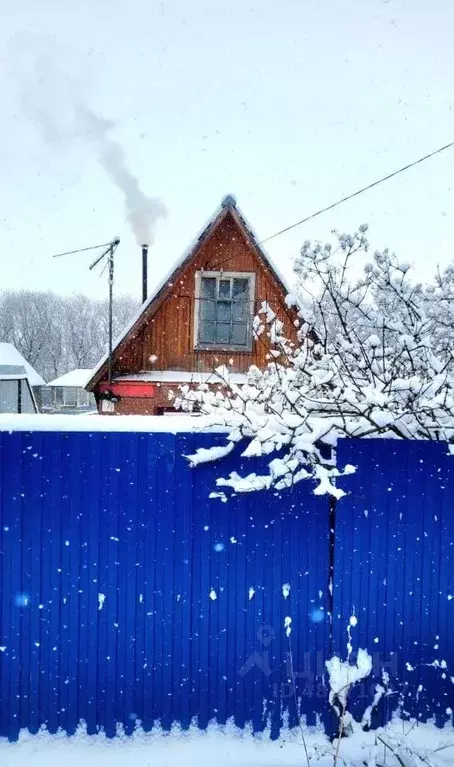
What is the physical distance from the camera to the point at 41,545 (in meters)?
2.72

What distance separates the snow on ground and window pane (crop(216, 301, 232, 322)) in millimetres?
7143

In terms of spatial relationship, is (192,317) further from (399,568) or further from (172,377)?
(399,568)

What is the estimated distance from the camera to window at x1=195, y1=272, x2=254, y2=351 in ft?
29.5

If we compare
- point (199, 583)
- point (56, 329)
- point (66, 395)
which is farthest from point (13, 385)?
point (56, 329)

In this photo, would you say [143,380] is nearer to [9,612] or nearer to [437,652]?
[9,612]

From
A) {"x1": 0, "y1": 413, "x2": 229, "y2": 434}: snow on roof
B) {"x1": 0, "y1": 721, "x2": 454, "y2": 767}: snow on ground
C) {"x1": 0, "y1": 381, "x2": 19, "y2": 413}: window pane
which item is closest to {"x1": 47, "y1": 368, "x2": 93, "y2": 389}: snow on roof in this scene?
{"x1": 0, "y1": 381, "x2": 19, "y2": 413}: window pane

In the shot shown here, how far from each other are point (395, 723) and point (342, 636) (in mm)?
624

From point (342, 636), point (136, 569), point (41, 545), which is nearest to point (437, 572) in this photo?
point (342, 636)

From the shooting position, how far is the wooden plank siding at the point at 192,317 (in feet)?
28.8

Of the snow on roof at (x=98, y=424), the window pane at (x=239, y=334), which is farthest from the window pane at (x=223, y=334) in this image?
the snow on roof at (x=98, y=424)

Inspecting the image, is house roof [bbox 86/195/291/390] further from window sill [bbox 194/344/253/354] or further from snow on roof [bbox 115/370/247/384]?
window sill [bbox 194/344/253/354]

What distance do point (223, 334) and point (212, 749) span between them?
7149 millimetres

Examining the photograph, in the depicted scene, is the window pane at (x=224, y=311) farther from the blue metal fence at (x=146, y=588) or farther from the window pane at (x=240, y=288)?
the blue metal fence at (x=146, y=588)

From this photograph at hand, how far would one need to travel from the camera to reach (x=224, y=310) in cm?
909
